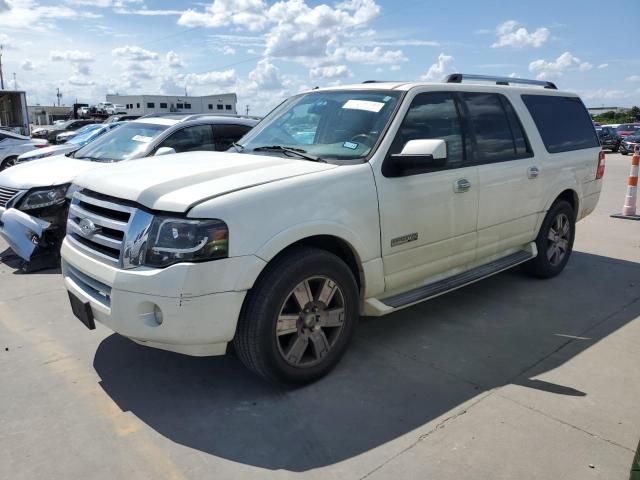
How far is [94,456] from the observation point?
2811mm

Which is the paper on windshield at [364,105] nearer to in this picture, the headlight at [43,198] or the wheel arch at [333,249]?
the wheel arch at [333,249]

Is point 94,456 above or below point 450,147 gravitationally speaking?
below

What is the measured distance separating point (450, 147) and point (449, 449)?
234cm

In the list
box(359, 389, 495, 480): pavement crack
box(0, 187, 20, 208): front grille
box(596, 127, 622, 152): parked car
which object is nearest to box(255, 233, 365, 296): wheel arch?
box(359, 389, 495, 480): pavement crack

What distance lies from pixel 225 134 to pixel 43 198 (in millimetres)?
2463

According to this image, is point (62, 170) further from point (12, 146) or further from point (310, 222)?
point (12, 146)

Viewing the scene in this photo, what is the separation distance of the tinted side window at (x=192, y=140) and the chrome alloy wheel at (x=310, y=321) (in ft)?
14.0

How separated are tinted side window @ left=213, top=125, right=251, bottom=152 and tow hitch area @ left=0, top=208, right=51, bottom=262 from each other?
8.13 ft

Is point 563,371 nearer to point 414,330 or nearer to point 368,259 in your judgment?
point 414,330

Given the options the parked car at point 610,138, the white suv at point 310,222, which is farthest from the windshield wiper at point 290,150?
the parked car at point 610,138

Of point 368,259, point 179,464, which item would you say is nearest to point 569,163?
point 368,259

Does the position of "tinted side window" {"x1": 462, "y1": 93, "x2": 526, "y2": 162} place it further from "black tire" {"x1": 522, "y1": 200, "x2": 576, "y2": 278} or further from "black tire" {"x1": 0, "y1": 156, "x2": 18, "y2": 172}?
"black tire" {"x1": 0, "y1": 156, "x2": 18, "y2": 172}

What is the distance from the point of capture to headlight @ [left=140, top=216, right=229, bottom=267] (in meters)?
2.90

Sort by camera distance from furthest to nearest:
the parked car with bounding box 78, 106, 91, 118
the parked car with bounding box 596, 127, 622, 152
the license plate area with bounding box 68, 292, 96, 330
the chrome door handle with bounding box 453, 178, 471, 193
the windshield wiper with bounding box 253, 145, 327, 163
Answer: the parked car with bounding box 78, 106, 91, 118, the parked car with bounding box 596, 127, 622, 152, the chrome door handle with bounding box 453, 178, 471, 193, the windshield wiper with bounding box 253, 145, 327, 163, the license plate area with bounding box 68, 292, 96, 330
